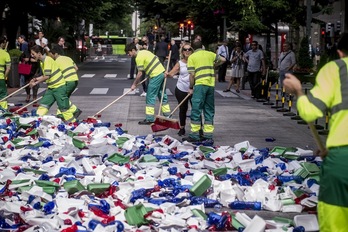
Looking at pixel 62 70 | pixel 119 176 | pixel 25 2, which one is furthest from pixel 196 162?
pixel 25 2

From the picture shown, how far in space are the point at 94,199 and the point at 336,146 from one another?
445 cm

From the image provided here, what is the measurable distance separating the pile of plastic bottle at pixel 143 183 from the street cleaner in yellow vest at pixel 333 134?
2.49 metres

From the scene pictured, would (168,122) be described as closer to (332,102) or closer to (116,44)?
(332,102)

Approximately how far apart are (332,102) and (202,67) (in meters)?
10.0

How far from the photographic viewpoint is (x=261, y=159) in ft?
42.4

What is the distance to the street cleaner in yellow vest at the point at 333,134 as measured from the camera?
18.6 ft

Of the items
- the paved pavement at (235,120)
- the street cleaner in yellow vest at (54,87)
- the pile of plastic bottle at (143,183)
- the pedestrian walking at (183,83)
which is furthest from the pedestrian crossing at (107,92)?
the pile of plastic bottle at (143,183)

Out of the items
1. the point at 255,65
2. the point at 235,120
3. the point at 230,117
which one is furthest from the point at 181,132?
the point at 255,65

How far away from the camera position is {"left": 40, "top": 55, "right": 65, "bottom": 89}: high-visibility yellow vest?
58.1 feet

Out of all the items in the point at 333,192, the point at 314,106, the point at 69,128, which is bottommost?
the point at 69,128

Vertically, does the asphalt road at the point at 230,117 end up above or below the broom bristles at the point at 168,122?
below

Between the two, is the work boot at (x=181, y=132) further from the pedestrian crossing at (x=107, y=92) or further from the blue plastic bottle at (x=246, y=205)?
the pedestrian crossing at (x=107, y=92)

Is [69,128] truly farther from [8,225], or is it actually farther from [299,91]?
[299,91]

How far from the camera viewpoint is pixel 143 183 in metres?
10.5
